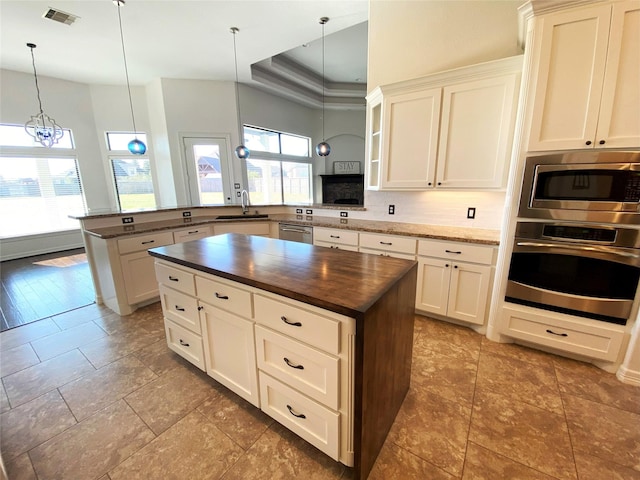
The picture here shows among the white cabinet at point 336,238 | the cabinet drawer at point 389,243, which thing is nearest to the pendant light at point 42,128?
the white cabinet at point 336,238

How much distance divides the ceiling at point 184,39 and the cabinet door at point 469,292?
3.32m

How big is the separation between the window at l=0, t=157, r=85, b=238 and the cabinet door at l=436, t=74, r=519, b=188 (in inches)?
282

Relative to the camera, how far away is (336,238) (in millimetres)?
3117

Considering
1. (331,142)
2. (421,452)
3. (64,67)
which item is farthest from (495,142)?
(64,67)

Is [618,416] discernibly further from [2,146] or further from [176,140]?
[2,146]

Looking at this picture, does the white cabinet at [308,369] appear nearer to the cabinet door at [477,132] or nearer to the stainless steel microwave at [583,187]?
the stainless steel microwave at [583,187]

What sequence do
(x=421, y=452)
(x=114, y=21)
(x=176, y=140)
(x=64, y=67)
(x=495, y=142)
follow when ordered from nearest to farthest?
(x=421, y=452), (x=495, y=142), (x=114, y=21), (x=64, y=67), (x=176, y=140)

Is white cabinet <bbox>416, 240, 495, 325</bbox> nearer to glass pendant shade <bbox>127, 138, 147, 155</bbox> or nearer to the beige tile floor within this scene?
the beige tile floor

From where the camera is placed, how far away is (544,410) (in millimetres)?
1623

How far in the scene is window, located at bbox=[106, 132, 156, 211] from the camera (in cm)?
589

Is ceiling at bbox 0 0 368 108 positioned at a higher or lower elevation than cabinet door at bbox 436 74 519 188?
higher

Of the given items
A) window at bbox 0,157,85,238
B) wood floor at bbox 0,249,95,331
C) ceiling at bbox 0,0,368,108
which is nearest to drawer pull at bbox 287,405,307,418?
wood floor at bbox 0,249,95,331

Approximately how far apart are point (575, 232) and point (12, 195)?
27.2ft

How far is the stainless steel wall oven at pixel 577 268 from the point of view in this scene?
1.76m
